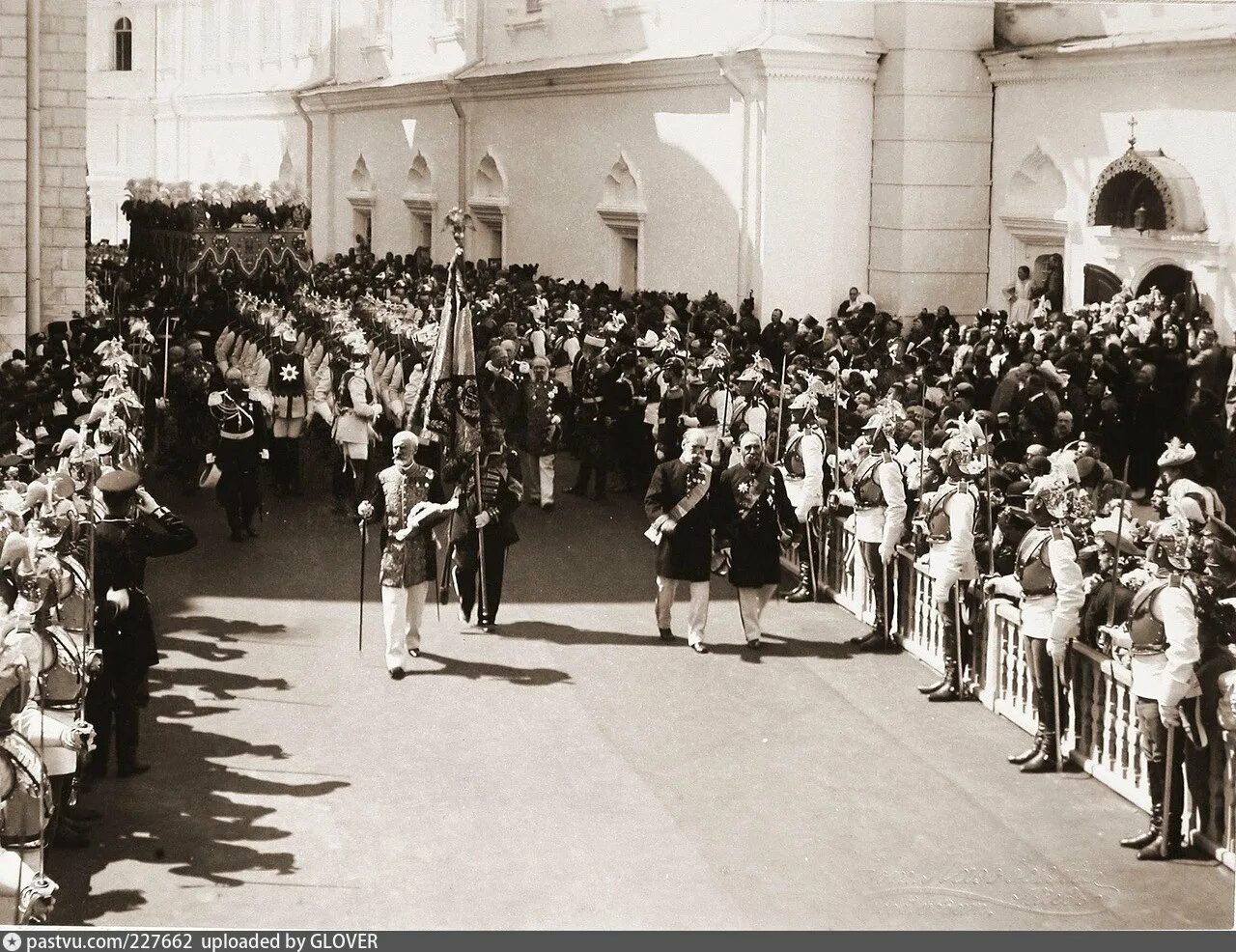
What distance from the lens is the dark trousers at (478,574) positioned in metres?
13.7

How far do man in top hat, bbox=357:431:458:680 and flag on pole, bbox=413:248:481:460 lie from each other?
5.70ft

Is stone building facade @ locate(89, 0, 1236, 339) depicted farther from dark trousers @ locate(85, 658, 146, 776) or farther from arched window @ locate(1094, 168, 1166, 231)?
dark trousers @ locate(85, 658, 146, 776)

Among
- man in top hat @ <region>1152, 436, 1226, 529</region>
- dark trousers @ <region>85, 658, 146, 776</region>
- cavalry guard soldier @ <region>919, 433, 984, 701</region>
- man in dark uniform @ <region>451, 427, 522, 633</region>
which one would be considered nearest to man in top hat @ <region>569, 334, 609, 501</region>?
man in dark uniform @ <region>451, 427, 522, 633</region>

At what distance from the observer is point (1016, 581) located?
10984 mm

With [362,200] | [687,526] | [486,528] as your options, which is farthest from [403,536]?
[362,200]

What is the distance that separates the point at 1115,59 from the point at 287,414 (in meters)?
9.54

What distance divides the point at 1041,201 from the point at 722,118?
424 cm

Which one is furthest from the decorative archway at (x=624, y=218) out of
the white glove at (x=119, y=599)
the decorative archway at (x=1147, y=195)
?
the white glove at (x=119, y=599)

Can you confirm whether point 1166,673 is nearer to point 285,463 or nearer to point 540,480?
point 540,480

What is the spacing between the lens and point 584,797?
10109mm

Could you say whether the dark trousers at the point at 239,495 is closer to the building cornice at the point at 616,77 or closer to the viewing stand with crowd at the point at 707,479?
the viewing stand with crowd at the point at 707,479

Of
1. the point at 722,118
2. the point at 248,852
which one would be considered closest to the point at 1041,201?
the point at 722,118

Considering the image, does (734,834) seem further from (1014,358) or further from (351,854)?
(1014,358)

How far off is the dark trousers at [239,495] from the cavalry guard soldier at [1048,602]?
789cm
